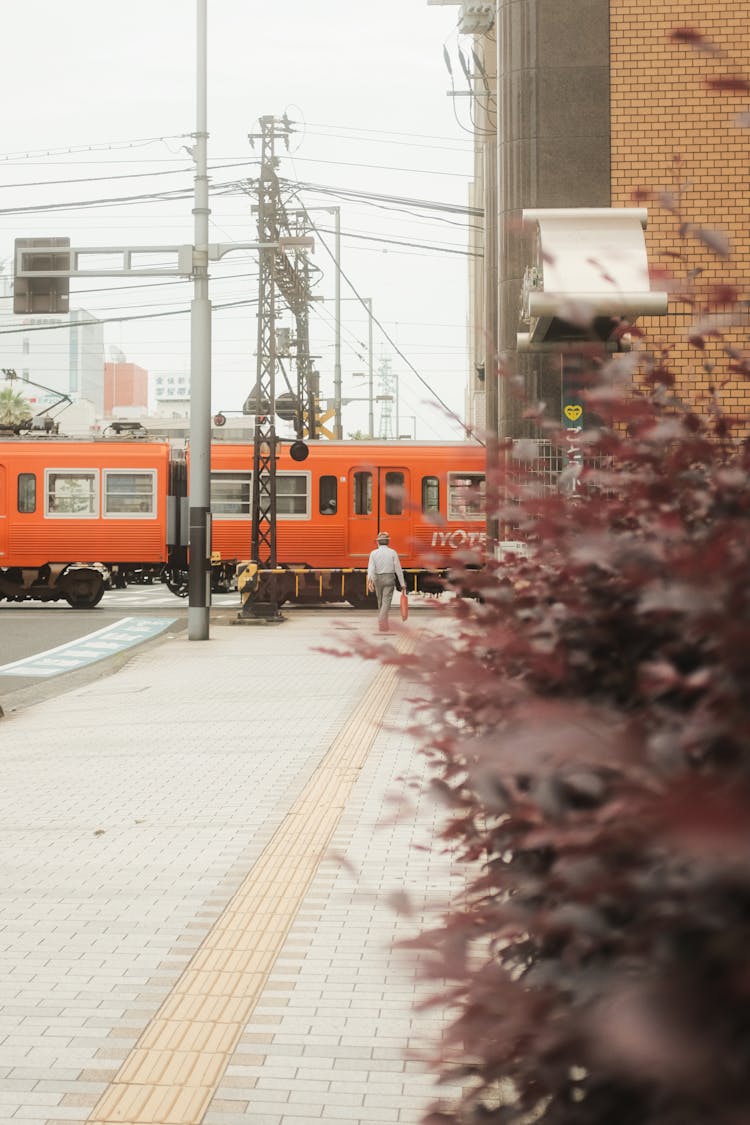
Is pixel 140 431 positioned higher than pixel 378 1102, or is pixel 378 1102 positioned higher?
pixel 140 431

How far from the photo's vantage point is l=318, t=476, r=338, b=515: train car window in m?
32.0

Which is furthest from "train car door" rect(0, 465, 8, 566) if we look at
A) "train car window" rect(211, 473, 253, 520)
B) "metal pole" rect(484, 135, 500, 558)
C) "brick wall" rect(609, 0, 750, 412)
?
"brick wall" rect(609, 0, 750, 412)

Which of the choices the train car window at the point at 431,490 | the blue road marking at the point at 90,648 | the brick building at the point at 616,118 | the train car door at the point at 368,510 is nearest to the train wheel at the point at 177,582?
the train car door at the point at 368,510

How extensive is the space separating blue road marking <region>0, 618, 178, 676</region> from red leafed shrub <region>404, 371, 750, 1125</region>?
55.0ft

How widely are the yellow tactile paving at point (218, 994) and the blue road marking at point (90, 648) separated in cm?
1120

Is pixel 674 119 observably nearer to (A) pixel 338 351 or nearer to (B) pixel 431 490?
(B) pixel 431 490

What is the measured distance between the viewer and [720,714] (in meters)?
1.74

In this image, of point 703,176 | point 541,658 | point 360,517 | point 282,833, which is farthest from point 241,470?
point 541,658

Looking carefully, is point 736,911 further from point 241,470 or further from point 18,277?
point 241,470

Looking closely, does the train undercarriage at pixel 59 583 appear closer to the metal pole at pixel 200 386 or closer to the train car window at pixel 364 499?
the train car window at pixel 364 499

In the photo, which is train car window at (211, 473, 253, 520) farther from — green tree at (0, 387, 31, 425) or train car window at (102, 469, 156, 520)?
green tree at (0, 387, 31, 425)

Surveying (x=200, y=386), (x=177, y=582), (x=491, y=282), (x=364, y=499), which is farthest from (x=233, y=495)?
(x=200, y=386)

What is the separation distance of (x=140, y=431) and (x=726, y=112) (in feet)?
74.0

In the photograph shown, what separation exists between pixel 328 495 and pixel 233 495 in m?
2.24
